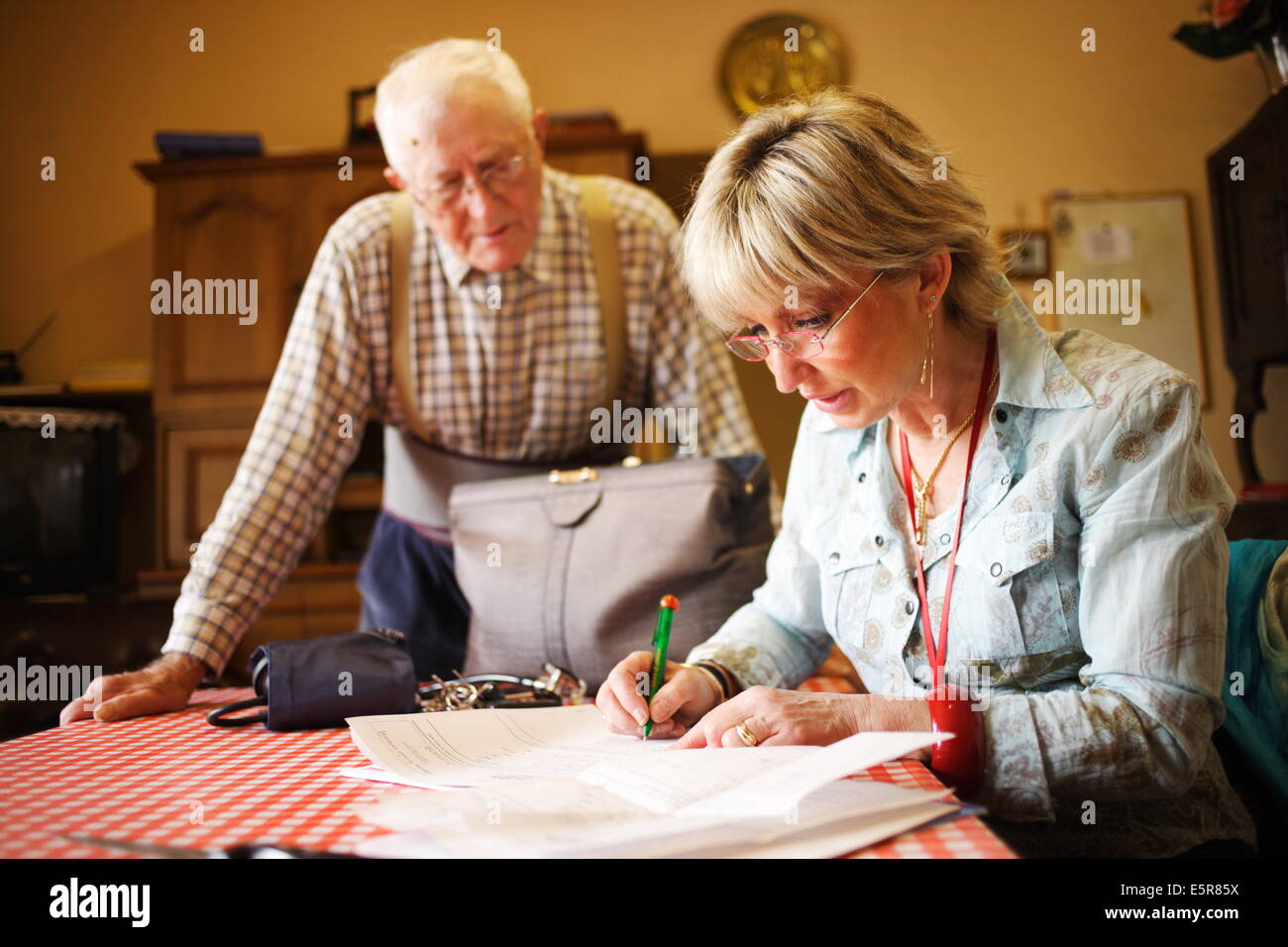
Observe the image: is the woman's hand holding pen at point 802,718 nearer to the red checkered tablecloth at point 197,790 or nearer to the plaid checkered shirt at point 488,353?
the red checkered tablecloth at point 197,790

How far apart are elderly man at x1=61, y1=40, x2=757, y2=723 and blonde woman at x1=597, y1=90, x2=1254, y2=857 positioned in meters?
0.59

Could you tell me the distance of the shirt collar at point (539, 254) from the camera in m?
1.69

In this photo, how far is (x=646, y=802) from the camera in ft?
2.25

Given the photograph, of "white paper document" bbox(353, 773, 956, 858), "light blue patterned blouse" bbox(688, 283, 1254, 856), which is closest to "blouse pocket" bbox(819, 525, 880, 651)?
"light blue patterned blouse" bbox(688, 283, 1254, 856)

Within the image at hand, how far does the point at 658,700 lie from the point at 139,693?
59cm

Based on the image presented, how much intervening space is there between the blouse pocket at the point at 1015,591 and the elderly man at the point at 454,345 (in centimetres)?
78

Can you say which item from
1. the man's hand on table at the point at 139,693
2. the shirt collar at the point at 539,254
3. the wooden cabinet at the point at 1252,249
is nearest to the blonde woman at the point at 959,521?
the man's hand on table at the point at 139,693

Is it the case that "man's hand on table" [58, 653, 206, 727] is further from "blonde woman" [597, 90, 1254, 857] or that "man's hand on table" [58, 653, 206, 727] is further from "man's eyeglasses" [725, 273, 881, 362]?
"man's eyeglasses" [725, 273, 881, 362]

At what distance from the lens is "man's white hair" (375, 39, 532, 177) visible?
1.56 meters

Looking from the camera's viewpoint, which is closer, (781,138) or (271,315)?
(781,138)

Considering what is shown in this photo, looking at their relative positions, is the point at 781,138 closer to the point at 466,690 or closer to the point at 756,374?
the point at 466,690
